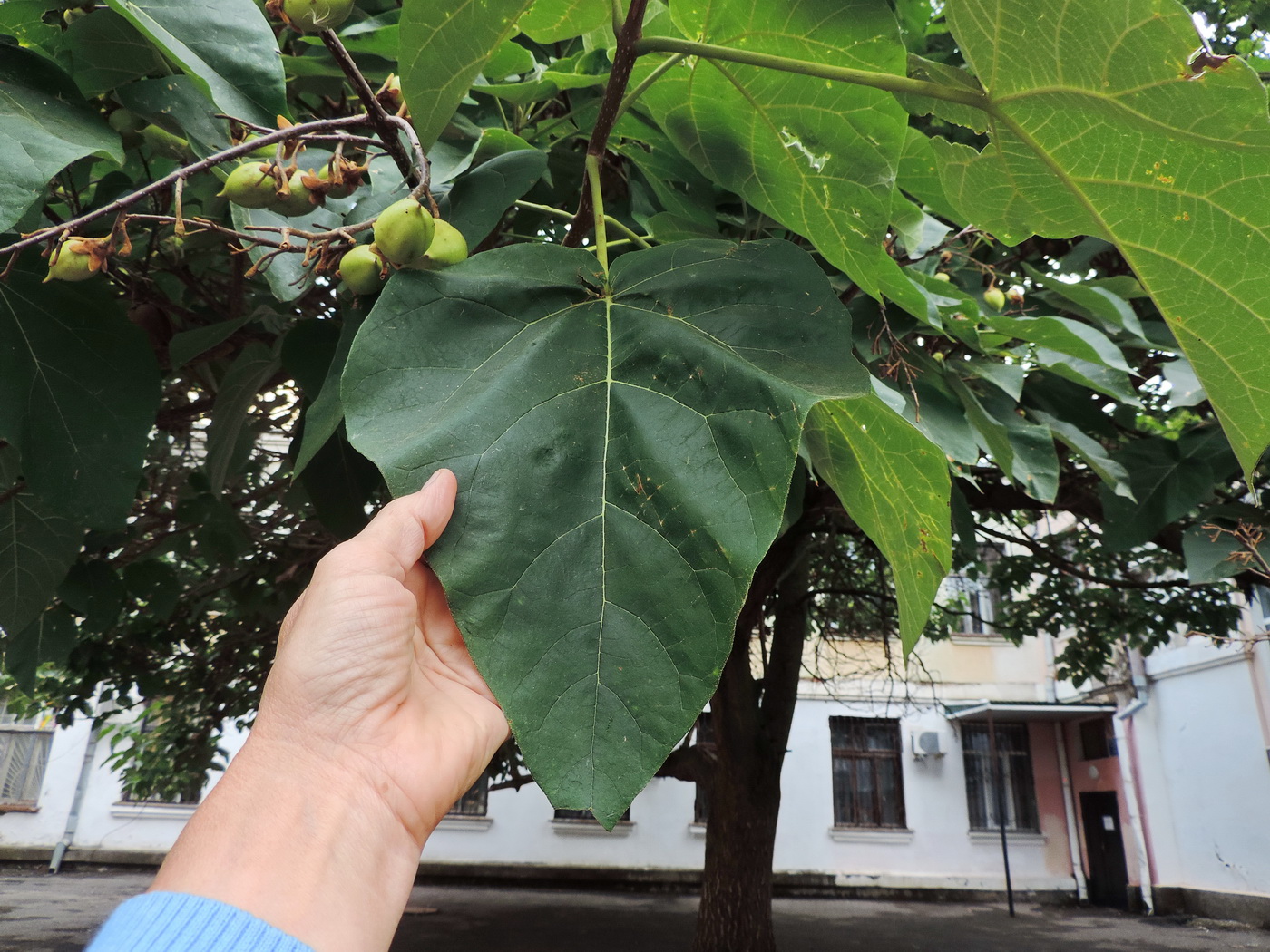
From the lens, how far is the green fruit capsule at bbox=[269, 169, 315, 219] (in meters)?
0.97

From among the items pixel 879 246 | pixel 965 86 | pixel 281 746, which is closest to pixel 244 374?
pixel 281 746

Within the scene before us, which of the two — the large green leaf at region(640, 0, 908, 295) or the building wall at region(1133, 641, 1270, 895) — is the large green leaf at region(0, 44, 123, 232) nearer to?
the large green leaf at region(640, 0, 908, 295)

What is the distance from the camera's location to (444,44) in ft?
2.64

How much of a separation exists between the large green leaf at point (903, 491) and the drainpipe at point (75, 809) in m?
17.5

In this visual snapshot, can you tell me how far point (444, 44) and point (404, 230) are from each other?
0.56 ft

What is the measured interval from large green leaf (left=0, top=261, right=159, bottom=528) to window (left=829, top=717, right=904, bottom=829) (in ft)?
52.9

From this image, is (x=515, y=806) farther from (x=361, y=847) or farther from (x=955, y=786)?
(x=361, y=847)

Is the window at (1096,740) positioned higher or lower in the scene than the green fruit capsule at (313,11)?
higher

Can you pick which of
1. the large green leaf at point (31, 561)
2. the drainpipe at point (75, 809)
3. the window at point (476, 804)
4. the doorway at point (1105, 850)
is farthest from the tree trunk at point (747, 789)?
the drainpipe at point (75, 809)

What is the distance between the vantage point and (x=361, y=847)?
0.83 meters

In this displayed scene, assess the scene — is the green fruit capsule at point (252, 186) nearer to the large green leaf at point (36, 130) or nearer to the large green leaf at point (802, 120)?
the large green leaf at point (36, 130)

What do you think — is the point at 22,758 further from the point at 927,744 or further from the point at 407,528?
the point at 407,528

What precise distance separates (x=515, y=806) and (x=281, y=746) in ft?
51.4

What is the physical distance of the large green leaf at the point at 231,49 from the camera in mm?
948
